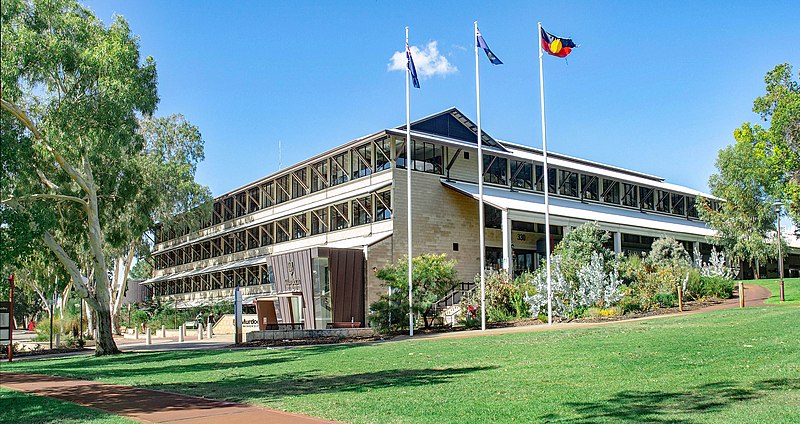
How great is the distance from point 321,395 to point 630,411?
4.95m

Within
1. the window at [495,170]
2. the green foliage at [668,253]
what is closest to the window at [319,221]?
the window at [495,170]

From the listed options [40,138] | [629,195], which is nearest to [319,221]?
[629,195]

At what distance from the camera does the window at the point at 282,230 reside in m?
52.7

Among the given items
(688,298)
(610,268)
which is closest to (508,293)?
(610,268)

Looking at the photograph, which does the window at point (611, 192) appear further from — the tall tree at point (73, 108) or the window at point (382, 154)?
the tall tree at point (73, 108)

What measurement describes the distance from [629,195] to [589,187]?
479cm

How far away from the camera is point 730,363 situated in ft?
38.5

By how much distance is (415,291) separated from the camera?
3133cm

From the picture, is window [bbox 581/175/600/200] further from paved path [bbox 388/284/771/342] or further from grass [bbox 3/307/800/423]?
grass [bbox 3/307/800/423]

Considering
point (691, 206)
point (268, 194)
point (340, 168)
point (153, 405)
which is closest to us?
point (153, 405)

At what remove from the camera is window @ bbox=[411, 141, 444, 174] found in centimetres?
4212

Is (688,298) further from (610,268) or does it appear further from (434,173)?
(434,173)

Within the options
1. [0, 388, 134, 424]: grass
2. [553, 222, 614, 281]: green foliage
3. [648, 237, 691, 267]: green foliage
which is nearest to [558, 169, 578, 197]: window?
[648, 237, 691, 267]: green foliage

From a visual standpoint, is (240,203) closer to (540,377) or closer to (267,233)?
(267,233)
